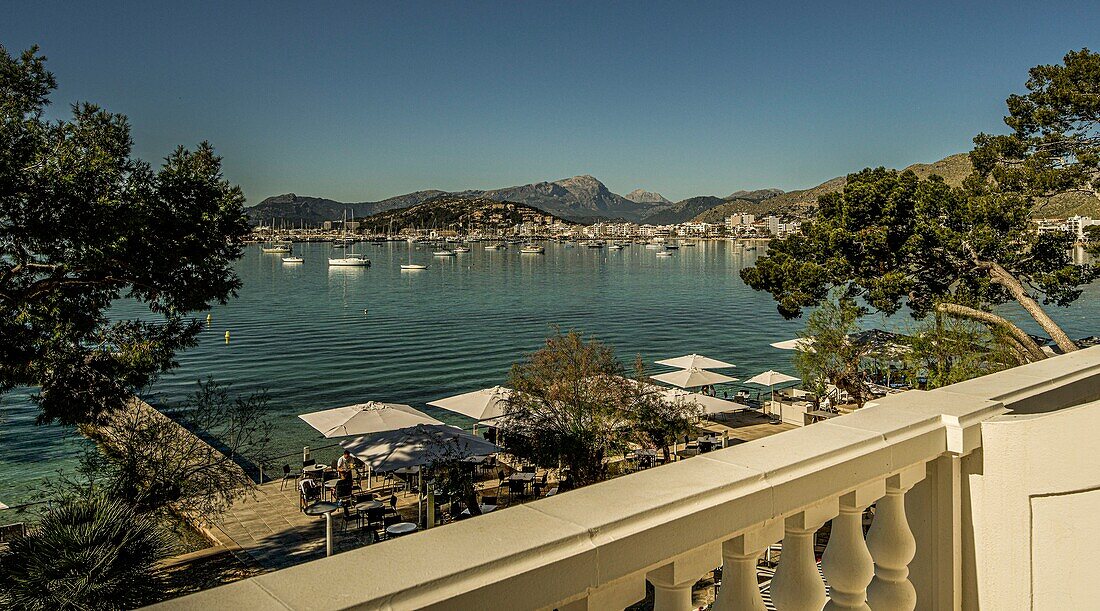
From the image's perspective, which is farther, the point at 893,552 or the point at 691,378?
the point at 691,378

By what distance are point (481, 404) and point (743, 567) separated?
1860 cm

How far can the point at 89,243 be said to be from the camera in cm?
911

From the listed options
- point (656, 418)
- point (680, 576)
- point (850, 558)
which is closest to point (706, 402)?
point (656, 418)

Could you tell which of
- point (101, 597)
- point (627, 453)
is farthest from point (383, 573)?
point (627, 453)

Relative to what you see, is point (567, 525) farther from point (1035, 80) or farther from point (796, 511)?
point (1035, 80)

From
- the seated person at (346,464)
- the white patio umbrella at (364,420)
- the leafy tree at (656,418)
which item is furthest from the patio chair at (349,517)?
the leafy tree at (656,418)

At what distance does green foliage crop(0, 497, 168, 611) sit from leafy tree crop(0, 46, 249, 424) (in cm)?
164

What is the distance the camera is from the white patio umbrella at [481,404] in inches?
767

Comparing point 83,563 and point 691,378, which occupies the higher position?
point 83,563

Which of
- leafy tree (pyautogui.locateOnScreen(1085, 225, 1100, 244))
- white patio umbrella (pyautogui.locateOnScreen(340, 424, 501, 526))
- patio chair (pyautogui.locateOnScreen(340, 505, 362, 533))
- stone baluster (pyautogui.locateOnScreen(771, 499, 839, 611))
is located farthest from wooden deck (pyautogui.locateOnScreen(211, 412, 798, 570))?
leafy tree (pyautogui.locateOnScreen(1085, 225, 1100, 244))

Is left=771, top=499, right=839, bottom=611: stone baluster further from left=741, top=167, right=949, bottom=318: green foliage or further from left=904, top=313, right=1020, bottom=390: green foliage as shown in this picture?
left=741, top=167, right=949, bottom=318: green foliage

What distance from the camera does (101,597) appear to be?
799 centimetres

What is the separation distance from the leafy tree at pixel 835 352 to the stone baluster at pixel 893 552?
2179cm

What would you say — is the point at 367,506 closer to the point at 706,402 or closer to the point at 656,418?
the point at 656,418
